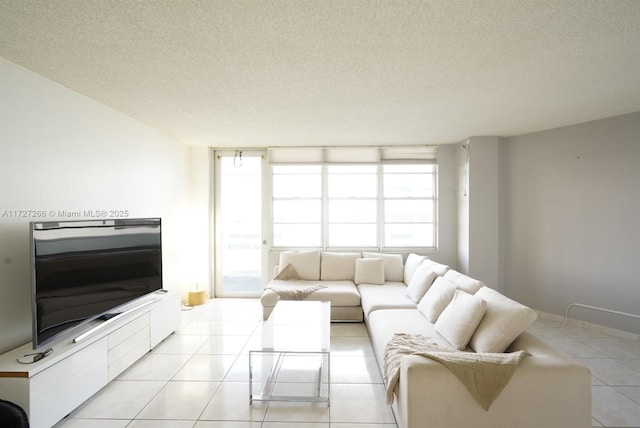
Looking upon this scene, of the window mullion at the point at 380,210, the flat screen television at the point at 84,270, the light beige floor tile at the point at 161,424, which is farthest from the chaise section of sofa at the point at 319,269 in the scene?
the light beige floor tile at the point at 161,424

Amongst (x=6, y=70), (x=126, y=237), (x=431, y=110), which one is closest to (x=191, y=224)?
(x=126, y=237)

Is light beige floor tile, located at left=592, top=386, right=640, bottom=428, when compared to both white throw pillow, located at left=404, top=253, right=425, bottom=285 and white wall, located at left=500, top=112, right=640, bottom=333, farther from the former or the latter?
white throw pillow, located at left=404, top=253, right=425, bottom=285

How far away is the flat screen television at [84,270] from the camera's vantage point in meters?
2.17

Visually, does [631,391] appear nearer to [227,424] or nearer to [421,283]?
[421,283]

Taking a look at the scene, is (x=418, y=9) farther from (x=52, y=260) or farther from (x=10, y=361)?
(x=10, y=361)

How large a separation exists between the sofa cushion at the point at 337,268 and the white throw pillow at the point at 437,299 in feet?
5.56

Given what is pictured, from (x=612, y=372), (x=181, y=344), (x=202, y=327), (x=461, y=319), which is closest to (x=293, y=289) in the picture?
(x=202, y=327)

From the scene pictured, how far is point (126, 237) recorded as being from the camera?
3.03m

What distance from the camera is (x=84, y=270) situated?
2527mm

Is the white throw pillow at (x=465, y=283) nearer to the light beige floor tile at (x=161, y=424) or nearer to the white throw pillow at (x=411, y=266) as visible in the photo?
the white throw pillow at (x=411, y=266)

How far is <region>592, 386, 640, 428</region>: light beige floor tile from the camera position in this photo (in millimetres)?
2182

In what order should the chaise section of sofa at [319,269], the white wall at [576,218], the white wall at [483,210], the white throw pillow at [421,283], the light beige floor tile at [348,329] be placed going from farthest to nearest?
the white wall at [483,210] < the chaise section of sofa at [319,269] < the light beige floor tile at [348,329] < the white wall at [576,218] < the white throw pillow at [421,283]

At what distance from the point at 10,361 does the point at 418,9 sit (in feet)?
10.7

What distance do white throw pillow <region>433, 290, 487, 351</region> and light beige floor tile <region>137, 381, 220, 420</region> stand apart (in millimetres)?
1947
